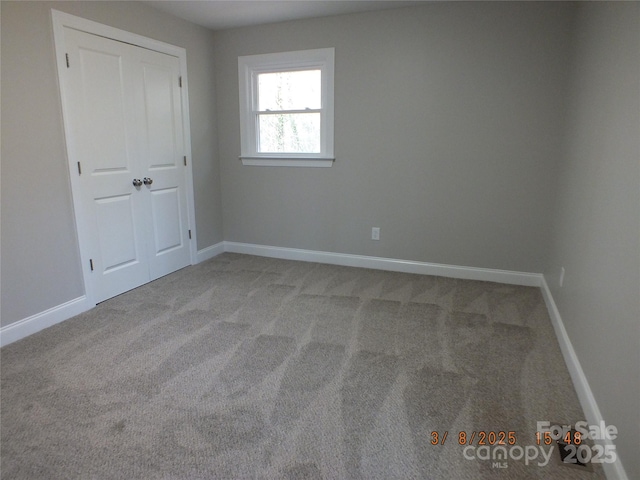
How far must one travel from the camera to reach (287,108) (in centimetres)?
406

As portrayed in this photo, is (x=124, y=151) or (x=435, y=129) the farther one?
(x=435, y=129)

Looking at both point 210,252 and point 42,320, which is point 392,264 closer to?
point 210,252

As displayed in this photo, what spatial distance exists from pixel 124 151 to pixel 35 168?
2.48ft

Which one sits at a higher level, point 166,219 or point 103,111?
point 103,111

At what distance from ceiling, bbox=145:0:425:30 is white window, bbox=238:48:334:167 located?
1.10ft

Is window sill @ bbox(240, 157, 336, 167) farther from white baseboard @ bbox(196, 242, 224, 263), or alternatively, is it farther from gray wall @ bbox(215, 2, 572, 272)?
white baseboard @ bbox(196, 242, 224, 263)

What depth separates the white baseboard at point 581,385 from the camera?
1475mm

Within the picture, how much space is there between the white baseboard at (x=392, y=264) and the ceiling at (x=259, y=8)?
2307mm

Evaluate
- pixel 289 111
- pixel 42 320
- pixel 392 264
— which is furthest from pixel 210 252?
pixel 392 264

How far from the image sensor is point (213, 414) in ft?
6.14

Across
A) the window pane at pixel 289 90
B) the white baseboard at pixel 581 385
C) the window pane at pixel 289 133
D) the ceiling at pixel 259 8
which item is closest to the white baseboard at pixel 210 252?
the window pane at pixel 289 133

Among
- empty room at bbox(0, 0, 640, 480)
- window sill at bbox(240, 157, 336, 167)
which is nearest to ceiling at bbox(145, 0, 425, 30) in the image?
empty room at bbox(0, 0, 640, 480)

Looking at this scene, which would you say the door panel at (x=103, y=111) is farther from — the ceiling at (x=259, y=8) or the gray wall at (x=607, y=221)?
the gray wall at (x=607, y=221)

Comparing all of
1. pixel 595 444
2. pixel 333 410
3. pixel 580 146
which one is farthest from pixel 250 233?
pixel 595 444
